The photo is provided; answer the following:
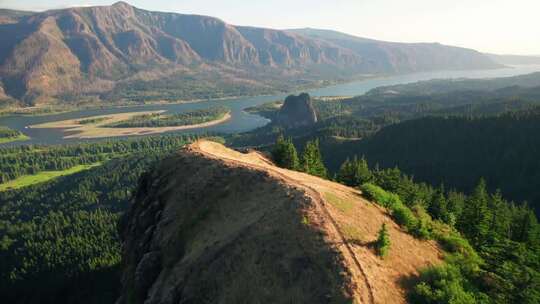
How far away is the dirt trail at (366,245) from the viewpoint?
34.6 meters

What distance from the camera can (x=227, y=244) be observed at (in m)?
43.3

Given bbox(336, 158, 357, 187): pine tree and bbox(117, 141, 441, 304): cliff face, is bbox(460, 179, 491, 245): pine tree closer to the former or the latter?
bbox(336, 158, 357, 187): pine tree

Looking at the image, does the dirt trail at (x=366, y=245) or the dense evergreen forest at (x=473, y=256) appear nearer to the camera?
the dirt trail at (x=366, y=245)

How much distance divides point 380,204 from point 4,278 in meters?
151

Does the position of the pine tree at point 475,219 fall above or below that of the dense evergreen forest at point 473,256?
below

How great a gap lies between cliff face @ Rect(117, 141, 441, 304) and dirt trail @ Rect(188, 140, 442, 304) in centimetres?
13

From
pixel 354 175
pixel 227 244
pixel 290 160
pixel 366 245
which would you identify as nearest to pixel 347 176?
pixel 354 175

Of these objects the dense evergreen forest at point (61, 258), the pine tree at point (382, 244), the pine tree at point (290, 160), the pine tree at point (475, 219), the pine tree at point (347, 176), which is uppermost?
the pine tree at point (382, 244)

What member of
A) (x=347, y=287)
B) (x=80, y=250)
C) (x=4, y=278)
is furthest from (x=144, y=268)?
(x=4, y=278)

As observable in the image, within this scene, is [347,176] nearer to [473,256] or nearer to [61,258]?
[473,256]

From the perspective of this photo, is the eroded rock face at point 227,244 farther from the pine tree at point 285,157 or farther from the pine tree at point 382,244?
the pine tree at point 285,157

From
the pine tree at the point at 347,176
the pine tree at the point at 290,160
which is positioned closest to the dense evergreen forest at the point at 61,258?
the pine tree at the point at 290,160

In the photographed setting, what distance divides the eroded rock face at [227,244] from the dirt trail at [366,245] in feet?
4.71

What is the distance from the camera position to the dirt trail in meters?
34.6
